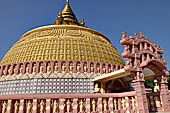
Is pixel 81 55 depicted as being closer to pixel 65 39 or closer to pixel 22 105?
pixel 65 39

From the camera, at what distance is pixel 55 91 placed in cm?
1405

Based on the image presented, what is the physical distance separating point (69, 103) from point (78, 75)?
20.5ft

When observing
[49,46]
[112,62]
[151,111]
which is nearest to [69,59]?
[49,46]

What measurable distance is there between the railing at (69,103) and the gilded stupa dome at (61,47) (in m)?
7.34

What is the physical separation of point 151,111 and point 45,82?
947 cm

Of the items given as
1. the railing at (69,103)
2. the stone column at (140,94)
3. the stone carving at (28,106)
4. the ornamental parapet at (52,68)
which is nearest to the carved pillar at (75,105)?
the railing at (69,103)

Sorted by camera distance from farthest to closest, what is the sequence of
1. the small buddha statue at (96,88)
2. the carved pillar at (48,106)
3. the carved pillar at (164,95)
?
the small buddha statue at (96,88)
the carved pillar at (164,95)
the carved pillar at (48,106)

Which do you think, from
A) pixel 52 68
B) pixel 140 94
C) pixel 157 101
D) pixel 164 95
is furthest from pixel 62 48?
pixel 164 95

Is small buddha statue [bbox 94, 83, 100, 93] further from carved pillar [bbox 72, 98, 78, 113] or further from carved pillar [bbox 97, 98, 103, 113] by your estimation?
carved pillar [bbox 72, 98, 78, 113]

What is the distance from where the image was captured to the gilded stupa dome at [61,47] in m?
16.1

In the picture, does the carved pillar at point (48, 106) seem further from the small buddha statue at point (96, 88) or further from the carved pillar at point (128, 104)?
the small buddha statue at point (96, 88)

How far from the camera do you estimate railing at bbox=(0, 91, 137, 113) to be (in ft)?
27.5

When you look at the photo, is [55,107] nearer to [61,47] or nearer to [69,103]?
[69,103]

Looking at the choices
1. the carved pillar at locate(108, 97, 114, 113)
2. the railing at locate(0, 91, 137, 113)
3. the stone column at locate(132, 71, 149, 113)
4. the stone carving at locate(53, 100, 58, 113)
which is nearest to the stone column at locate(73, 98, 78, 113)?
the railing at locate(0, 91, 137, 113)
